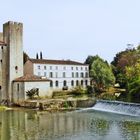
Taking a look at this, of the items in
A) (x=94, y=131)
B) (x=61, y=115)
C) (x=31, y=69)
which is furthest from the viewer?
(x=31, y=69)

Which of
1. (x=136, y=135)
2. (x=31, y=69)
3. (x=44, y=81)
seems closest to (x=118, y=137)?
(x=136, y=135)

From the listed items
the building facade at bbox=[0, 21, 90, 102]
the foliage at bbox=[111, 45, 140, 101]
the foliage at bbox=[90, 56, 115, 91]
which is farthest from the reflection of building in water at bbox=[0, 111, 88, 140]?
the foliage at bbox=[90, 56, 115, 91]

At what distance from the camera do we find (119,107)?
34.0 m

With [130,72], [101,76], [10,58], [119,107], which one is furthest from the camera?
[101,76]

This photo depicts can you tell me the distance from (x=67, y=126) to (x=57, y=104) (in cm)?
1093

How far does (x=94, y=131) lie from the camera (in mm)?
23141

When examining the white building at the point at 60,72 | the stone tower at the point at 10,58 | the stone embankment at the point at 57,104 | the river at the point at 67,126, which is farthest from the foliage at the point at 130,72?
the stone tower at the point at 10,58

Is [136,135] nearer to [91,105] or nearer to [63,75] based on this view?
[91,105]

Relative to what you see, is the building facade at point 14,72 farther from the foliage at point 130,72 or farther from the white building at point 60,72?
the white building at point 60,72

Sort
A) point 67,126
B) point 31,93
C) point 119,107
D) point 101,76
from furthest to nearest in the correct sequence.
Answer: point 101,76
point 31,93
point 119,107
point 67,126

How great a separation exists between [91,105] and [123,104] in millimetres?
5757

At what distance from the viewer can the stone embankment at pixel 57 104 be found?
36.2m

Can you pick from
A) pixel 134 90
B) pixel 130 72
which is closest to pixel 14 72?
pixel 134 90

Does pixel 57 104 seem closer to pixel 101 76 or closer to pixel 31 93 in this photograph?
pixel 31 93
